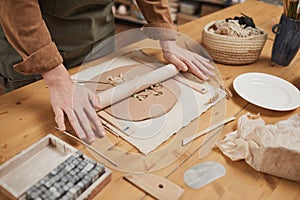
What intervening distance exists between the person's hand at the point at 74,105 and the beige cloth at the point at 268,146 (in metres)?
0.29

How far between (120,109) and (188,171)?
0.77 ft

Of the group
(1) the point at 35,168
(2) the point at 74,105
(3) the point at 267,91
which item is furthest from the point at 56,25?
(3) the point at 267,91

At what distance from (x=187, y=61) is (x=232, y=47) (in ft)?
0.53

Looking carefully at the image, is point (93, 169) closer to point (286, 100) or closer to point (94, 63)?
point (94, 63)

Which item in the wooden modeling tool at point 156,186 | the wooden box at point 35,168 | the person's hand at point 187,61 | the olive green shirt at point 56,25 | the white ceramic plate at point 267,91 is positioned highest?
the olive green shirt at point 56,25

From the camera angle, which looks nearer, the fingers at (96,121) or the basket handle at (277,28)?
the fingers at (96,121)

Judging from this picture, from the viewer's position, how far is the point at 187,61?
1.00 meters

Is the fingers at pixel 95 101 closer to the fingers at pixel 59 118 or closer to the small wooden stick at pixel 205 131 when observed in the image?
the fingers at pixel 59 118

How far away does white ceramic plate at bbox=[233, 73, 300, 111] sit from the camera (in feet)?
2.93

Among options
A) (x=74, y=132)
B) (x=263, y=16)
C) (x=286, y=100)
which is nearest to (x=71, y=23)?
(x=74, y=132)

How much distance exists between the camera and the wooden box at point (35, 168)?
0.58 m

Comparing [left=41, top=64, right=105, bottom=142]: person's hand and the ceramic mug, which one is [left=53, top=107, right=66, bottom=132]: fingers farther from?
the ceramic mug

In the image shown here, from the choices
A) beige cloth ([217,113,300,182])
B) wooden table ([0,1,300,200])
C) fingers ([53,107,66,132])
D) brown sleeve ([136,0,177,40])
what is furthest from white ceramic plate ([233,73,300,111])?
fingers ([53,107,66,132])

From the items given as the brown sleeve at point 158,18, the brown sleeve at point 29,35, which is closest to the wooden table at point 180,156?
the brown sleeve at point 29,35
